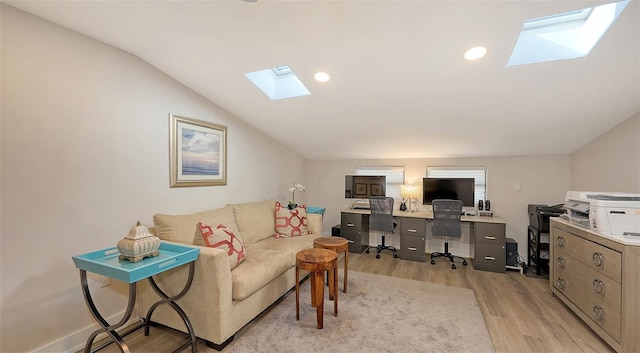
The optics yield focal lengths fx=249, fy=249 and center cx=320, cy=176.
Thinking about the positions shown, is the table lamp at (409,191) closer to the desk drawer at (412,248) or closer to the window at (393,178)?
the window at (393,178)

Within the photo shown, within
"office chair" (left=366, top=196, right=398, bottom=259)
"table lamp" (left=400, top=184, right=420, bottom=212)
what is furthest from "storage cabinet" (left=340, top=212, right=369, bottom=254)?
"table lamp" (left=400, top=184, right=420, bottom=212)

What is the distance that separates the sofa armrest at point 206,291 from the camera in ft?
5.98

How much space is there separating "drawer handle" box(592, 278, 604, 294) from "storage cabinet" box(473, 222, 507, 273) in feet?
4.63

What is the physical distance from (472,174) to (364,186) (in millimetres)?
1784

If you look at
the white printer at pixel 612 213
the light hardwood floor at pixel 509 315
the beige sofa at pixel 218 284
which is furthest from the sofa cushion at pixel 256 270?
the white printer at pixel 612 213

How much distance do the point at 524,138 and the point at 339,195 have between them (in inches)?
118

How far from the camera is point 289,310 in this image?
2422mm

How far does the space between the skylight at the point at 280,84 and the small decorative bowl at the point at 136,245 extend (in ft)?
5.95

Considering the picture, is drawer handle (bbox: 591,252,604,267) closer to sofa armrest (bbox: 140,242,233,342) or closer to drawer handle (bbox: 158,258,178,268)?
sofa armrest (bbox: 140,242,233,342)

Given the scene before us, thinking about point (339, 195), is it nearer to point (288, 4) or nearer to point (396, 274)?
point (396, 274)

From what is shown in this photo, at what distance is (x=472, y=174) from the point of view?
13.6 feet

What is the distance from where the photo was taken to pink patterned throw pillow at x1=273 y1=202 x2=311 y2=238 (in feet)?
11.2

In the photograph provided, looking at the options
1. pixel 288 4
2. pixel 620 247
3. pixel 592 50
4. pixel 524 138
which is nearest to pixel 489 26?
pixel 592 50

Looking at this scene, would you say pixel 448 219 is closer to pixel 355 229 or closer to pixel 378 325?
pixel 355 229
